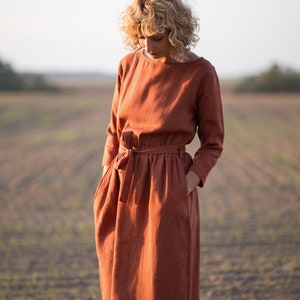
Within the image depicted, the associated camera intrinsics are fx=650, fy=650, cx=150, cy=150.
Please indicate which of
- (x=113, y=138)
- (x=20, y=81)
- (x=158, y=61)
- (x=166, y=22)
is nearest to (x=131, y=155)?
(x=113, y=138)

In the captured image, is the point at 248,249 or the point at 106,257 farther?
the point at 248,249

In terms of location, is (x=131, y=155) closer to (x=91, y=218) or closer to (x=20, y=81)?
(x=91, y=218)

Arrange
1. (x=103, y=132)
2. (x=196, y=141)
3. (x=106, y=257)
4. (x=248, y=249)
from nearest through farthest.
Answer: (x=106, y=257), (x=248, y=249), (x=196, y=141), (x=103, y=132)

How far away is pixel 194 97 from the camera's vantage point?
299cm

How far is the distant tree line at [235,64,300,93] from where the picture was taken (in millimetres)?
41438

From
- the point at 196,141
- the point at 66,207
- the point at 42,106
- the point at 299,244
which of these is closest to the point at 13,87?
the point at 42,106

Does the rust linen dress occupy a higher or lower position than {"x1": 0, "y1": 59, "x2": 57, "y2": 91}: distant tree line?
higher

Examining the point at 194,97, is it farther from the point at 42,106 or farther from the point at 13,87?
the point at 13,87

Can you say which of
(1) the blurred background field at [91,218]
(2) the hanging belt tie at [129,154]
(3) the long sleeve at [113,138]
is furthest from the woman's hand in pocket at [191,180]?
(1) the blurred background field at [91,218]

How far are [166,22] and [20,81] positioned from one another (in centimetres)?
3902

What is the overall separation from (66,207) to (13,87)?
3320 cm

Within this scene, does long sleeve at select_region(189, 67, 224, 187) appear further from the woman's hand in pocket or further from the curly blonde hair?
the curly blonde hair

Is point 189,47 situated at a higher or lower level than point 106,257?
higher

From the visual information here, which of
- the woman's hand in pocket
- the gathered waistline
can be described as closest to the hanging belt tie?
the gathered waistline
